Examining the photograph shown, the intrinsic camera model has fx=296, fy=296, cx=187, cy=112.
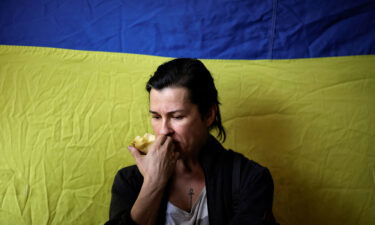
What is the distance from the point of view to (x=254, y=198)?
1.03m

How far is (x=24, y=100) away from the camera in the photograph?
1.30m

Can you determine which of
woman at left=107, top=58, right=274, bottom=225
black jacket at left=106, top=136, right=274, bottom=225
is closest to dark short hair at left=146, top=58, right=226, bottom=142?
woman at left=107, top=58, right=274, bottom=225

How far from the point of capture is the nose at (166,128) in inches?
40.9

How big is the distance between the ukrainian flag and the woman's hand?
1.10ft

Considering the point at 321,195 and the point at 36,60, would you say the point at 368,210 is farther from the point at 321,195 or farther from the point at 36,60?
the point at 36,60

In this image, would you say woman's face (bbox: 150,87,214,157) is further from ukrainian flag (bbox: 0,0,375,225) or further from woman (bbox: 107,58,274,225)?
ukrainian flag (bbox: 0,0,375,225)

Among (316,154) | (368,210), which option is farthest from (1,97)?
(368,210)

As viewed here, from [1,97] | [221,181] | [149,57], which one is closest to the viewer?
[221,181]

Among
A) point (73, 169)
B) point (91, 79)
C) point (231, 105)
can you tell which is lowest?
point (73, 169)

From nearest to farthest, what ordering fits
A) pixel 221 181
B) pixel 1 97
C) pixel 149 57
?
pixel 221 181 → pixel 1 97 → pixel 149 57

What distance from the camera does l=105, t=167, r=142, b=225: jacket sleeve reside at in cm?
103

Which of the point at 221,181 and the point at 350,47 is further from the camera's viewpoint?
the point at 350,47

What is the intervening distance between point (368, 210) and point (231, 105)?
749mm

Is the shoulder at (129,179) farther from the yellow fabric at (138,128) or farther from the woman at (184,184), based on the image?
the yellow fabric at (138,128)
